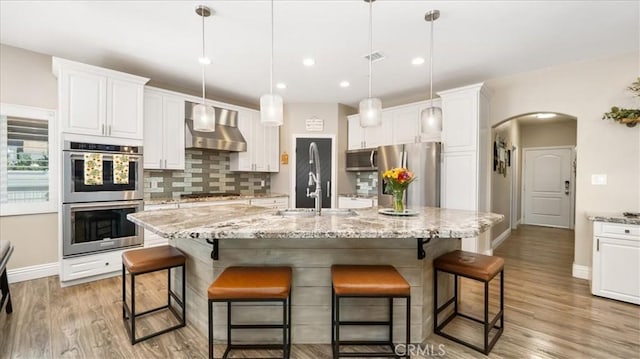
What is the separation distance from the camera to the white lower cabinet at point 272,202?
4.77 meters

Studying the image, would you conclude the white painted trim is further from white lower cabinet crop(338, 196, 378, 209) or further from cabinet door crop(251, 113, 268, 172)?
cabinet door crop(251, 113, 268, 172)

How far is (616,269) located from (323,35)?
3636mm

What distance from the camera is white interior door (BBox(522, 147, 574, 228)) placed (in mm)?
6713

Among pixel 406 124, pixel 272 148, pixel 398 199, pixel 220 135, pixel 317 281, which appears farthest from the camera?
pixel 272 148

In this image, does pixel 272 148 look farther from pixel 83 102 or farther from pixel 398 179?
pixel 398 179

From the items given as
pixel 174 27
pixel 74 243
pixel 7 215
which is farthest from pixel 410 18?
pixel 7 215

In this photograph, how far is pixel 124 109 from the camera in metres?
3.43

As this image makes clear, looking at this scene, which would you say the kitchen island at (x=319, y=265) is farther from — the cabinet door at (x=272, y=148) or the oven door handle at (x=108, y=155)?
the cabinet door at (x=272, y=148)

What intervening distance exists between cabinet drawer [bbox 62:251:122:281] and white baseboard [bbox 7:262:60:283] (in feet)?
1.79

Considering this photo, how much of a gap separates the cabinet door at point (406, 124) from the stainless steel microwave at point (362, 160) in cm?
46

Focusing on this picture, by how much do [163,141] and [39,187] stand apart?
4.63 ft

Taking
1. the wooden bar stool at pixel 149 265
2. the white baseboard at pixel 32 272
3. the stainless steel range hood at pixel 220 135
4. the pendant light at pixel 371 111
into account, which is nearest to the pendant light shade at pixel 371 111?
the pendant light at pixel 371 111

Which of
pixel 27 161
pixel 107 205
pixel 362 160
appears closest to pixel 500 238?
pixel 362 160

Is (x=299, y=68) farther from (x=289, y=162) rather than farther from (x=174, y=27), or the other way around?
(x=289, y=162)
